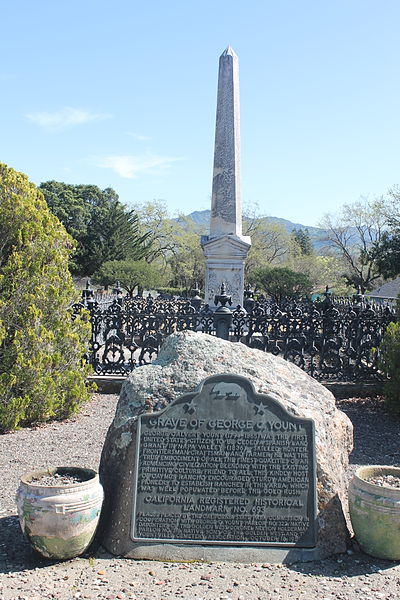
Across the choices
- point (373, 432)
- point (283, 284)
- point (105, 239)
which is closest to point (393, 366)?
point (373, 432)

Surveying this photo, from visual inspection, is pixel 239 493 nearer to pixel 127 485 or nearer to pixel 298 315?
pixel 127 485

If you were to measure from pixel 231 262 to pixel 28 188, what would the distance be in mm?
11827

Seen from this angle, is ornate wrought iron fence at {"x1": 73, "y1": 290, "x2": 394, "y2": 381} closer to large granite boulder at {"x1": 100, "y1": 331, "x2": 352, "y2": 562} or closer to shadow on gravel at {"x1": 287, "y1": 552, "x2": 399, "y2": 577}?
large granite boulder at {"x1": 100, "y1": 331, "x2": 352, "y2": 562}

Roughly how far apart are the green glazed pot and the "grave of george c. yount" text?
0.30 m

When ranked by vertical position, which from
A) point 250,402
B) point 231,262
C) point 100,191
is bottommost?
point 250,402

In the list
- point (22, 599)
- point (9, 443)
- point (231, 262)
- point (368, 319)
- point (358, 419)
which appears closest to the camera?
point (22, 599)

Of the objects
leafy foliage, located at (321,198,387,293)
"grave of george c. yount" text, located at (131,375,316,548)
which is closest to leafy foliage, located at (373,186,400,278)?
leafy foliage, located at (321,198,387,293)

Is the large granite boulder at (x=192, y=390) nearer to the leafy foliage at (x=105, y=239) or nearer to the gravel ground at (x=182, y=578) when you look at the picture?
the gravel ground at (x=182, y=578)

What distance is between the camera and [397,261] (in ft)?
122

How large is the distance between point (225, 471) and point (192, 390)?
2.09ft

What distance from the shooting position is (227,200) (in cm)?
1980

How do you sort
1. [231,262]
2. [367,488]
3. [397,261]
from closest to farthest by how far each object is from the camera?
1. [367,488]
2. [231,262]
3. [397,261]

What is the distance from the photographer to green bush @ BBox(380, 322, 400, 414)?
895 centimetres

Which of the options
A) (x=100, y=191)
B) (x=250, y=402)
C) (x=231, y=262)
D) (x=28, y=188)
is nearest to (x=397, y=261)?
(x=231, y=262)
